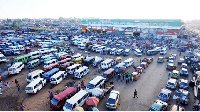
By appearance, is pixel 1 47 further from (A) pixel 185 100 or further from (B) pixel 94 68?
(A) pixel 185 100

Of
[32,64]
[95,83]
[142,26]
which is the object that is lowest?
[95,83]

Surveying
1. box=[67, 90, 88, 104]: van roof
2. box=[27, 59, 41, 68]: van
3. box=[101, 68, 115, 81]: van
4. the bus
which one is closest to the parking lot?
box=[101, 68, 115, 81]: van

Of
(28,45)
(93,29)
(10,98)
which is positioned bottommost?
(10,98)

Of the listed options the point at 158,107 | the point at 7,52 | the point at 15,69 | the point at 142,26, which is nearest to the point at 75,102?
the point at 158,107

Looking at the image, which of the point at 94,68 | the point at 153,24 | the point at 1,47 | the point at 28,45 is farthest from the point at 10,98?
the point at 153,24

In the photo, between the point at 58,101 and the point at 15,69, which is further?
the point at 15,69

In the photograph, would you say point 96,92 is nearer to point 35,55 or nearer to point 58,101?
point 58,101

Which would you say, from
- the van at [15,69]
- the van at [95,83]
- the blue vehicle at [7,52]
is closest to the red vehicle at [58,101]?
the van at [95,83]

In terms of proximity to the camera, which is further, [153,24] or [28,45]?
[153,24]

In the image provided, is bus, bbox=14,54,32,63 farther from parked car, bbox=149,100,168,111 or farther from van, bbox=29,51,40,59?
parked car, bbox=149,100,168,111
